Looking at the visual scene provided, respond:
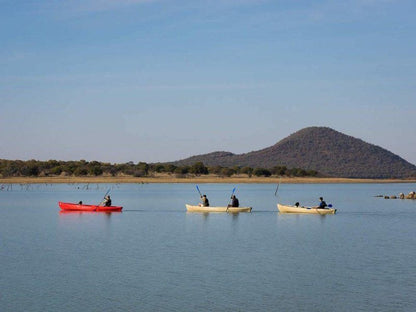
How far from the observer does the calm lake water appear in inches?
746

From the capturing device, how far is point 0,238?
3331 cm

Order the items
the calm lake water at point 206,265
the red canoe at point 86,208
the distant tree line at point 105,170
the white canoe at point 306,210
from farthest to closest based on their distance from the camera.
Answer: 1. the distant tree line at point 105,170
2. the red canoe at point 86,208
3. the white canoe at point 306,210
4. the calm lake water at point 206,265

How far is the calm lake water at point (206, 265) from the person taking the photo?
18938 millimetres

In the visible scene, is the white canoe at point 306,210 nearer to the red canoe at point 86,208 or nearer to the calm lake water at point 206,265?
the calm lake water at point 206,265

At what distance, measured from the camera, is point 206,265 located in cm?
2472

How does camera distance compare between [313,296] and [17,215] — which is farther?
[17,215]

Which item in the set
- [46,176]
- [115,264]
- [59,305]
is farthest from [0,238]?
[46,176]

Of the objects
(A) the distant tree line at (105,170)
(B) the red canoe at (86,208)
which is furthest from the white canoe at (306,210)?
(A) the distant tree line at (105,170)

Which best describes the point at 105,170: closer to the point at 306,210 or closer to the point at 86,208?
the point at 86,208

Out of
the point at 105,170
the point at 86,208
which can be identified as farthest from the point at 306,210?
the point at 105,170

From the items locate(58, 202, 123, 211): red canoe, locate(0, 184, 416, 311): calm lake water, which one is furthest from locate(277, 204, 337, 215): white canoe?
locate(58, 202, 123, 211): red canoe

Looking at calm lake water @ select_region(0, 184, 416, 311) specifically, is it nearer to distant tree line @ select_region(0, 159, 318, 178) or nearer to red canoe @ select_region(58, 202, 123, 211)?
red canoe @ select_region(58, 202, 123, 211)

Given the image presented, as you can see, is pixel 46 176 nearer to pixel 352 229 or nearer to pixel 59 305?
pixel 352 229

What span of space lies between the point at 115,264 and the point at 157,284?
13.8ft
